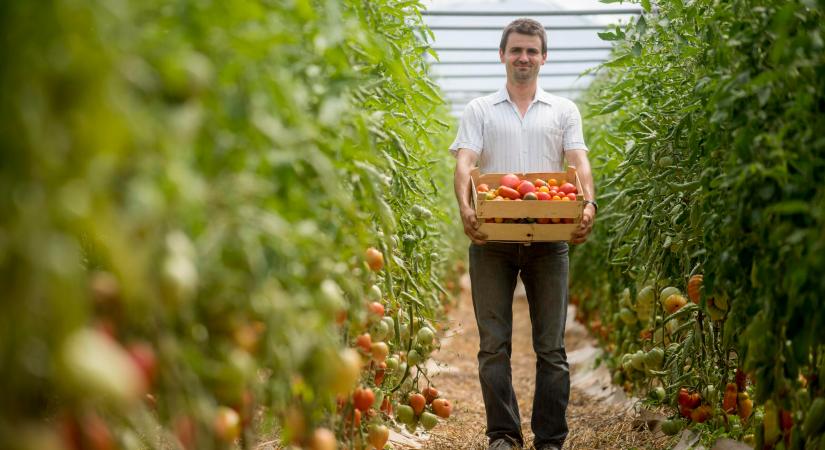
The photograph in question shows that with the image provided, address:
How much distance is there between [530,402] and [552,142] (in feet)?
7.06

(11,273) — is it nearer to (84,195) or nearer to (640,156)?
(84,195)

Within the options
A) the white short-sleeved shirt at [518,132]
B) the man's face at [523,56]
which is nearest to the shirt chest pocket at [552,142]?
the white short-sleeved shirt at [518,132]

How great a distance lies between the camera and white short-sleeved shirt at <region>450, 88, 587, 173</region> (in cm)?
345

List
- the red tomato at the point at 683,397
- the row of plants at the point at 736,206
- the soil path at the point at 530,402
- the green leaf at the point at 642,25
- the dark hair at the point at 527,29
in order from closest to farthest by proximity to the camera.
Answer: the row of plants at the point at 736,206, the green leaf at the point at 642,25, the red tomato at the point at 683,397, the dark hair at the point at 527,29, the soil path at the point at 530,402

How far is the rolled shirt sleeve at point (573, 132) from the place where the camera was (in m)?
3.45

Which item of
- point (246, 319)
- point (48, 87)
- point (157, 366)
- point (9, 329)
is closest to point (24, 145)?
point (48, 87)

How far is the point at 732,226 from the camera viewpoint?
2057 mm

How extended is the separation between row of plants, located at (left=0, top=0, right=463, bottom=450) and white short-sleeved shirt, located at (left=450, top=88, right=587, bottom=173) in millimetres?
1426

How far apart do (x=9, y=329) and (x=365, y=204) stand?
1110 mm

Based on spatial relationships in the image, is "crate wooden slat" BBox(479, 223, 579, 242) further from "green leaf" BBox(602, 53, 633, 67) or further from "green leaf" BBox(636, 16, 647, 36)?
"green leaf" BBox(636, 16, 647, 36)

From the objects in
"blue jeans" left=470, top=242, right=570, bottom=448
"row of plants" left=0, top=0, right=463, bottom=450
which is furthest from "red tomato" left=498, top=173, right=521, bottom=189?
"row of plants" left=0, top=0, right=463, bottom=450

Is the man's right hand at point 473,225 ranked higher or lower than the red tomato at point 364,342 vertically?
higher

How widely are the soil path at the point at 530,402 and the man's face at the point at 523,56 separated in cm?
103

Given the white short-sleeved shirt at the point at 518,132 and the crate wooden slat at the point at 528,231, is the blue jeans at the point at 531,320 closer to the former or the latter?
the crate wooden slat at the point at 528,231
